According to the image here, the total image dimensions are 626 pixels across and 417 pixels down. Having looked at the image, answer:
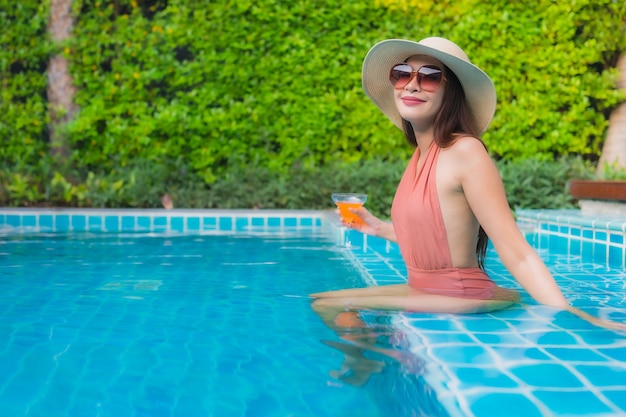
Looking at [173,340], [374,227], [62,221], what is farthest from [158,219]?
[173,340]

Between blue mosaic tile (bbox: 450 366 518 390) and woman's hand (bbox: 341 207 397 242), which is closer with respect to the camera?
blue mosaic tile (bbox: 450 366 518 390)

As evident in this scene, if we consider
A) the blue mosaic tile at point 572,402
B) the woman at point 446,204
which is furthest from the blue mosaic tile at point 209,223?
the blue mosaic tile at point 572,402

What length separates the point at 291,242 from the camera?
6.87 m

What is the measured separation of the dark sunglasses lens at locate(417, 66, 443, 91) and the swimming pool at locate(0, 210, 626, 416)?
2.85 ft

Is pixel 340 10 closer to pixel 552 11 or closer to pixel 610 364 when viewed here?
pixel 552 11

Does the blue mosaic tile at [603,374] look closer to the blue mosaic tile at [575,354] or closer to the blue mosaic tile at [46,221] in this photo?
the blue mosaic tile at [575,354]

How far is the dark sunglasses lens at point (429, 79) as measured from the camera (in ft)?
9.66

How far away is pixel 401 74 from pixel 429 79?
0.12m

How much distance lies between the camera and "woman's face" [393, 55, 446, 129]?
9.71 ft

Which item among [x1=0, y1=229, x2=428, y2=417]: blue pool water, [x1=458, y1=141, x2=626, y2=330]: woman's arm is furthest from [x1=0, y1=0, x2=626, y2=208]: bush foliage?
[x1=458, y1=141, x2=626, y2=330]: woman's arm

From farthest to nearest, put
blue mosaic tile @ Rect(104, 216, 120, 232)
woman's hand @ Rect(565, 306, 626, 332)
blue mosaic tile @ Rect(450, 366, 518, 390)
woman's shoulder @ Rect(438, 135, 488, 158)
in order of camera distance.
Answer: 1. blue mosaic tile @ Rect(104, 216, 120, 232)
2. woman's shoulder @ Rect(438, 135, 488, 158)
3. woman's hand @ Rect(565, 306, 626, 332)
4. blue mosaic tile @ Rect(450, 366, 518, 390)

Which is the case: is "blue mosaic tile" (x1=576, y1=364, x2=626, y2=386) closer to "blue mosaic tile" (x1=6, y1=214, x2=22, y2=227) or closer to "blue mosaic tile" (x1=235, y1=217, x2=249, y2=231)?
"blue mosaic tile" (x1=235, y1=217, x2=249, y2=231)

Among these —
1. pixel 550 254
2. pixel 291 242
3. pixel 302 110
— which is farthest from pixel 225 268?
pixel 302 110

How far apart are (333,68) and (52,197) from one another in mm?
3745
